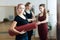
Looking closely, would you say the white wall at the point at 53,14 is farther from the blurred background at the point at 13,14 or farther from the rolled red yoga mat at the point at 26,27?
the rolled red yoga mat at the point at 26,27

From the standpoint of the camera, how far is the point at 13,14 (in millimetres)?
1003

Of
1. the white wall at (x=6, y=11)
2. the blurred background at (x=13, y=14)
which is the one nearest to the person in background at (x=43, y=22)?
the blurred background at (x=13, y=14)

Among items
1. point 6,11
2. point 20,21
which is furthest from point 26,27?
point 6,11

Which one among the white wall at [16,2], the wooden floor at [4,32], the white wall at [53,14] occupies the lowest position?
the wooden floor at [4,32]

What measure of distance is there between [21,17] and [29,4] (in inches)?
3.9

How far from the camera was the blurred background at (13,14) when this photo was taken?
100cm

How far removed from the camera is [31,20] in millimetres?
1000

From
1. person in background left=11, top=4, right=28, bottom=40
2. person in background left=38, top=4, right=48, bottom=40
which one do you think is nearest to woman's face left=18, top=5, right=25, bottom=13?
person in background left=11, top=4, right=28, bottom=40

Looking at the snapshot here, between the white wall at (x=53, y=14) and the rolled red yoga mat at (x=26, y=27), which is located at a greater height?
the white wall at (x=53, y=14)

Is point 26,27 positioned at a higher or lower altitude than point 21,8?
lower

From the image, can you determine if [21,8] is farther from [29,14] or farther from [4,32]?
[4,32]

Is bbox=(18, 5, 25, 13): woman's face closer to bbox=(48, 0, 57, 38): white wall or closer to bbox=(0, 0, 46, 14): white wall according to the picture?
bbox=(0, 0, 46, 14): white wall

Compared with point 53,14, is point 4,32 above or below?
below

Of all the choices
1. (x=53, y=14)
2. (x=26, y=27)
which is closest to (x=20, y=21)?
(x=26, y=27)
